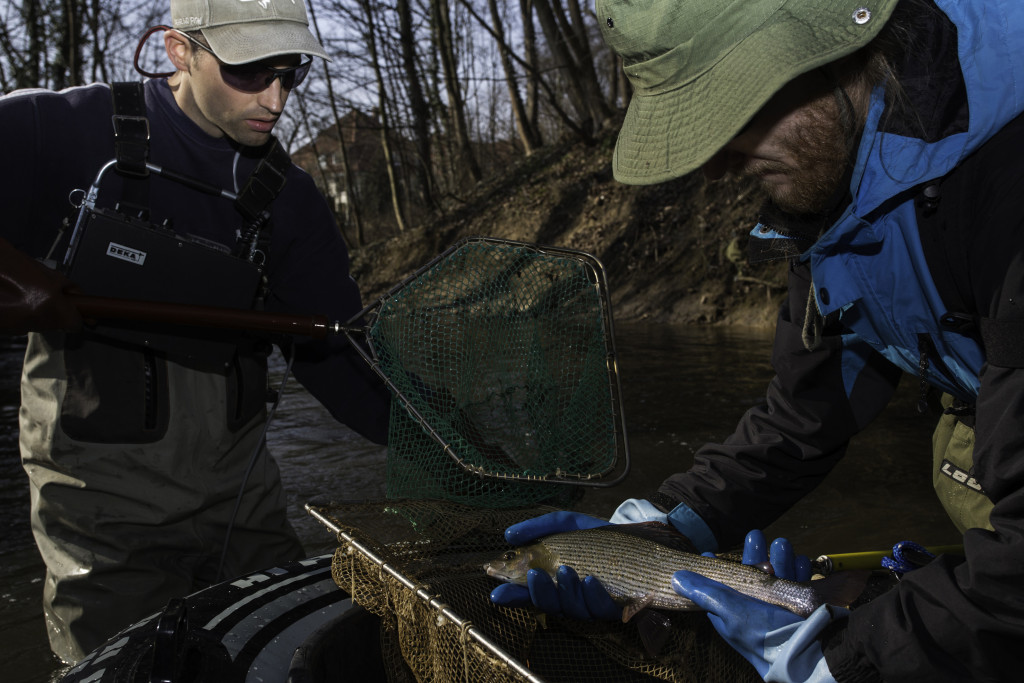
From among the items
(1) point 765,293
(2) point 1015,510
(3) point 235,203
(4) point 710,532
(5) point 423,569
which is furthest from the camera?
(1) point 765,293

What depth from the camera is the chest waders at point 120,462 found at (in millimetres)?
3174

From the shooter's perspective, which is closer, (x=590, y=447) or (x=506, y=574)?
(x=506, y=574)

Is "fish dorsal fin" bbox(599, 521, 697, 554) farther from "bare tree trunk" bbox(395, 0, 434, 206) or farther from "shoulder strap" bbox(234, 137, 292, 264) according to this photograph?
"bare tree trunk" bbox(395, 0, 434, 206)

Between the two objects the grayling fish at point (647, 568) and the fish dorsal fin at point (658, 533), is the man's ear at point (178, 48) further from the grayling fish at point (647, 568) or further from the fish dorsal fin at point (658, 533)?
the fish dorsal fin at point (658, 533)

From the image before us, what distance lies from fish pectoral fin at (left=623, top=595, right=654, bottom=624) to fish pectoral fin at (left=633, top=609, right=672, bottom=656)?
33mm

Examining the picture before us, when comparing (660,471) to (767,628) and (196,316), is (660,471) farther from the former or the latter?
(767,628)

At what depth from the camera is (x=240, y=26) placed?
3389mm

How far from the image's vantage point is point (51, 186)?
319 cm

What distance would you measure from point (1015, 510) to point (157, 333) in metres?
2.94

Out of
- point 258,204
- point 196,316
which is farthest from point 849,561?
point 258,204

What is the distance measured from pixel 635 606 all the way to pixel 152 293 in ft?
7.14

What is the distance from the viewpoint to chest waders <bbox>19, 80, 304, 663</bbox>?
125 inches

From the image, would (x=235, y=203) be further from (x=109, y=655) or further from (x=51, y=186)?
(x=109, y=655)

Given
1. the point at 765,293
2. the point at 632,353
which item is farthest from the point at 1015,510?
the point at 765,293
